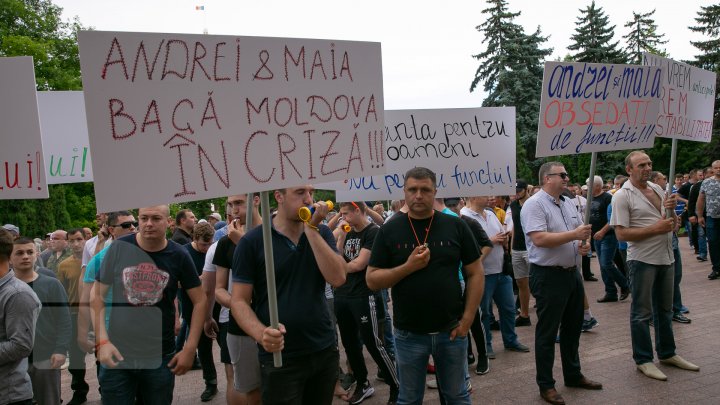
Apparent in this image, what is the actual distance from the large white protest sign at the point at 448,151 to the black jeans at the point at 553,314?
109 cm

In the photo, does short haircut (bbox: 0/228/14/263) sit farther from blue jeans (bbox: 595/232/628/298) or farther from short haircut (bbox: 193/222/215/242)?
blue jeans (bbox: 595/232/628/298)

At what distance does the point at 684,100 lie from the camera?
234 inches

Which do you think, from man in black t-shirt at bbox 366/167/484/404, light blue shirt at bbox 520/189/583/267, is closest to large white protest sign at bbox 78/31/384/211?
man in black t-shirt at bbox 366/167/484/404

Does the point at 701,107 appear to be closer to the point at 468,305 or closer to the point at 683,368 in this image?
the point at 683,368

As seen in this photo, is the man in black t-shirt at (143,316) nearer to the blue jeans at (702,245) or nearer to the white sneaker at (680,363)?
the white sneaker at (680,363)

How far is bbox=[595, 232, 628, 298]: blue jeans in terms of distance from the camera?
8758mm

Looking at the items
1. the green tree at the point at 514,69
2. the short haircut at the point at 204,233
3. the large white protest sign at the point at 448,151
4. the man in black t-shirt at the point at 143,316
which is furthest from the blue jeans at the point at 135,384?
the green tree at the point at 514,69

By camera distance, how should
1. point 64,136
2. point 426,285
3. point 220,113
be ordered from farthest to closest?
point 64,136 < point 426,285 < point 220,113

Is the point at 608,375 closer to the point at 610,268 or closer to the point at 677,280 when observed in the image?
the point at 677,280

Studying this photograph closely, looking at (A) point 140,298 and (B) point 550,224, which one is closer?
(A) point 140,298

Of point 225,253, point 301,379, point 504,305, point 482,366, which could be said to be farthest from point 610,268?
point 301,379

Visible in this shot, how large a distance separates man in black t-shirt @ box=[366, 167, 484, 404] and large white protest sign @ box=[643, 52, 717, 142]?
298cm

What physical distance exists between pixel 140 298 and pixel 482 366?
11.9 ft

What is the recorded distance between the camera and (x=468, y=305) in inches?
145
